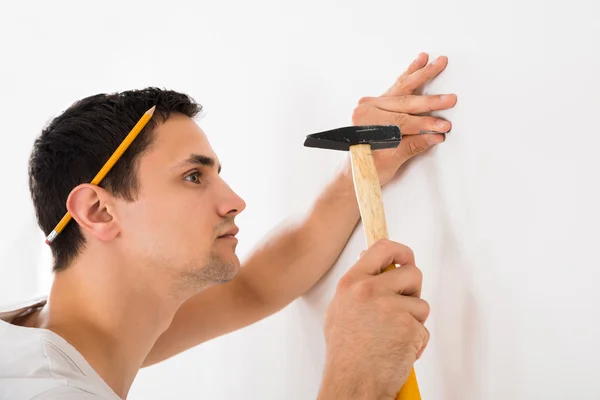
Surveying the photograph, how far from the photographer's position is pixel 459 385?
3.68 ft

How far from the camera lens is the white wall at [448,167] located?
935mm

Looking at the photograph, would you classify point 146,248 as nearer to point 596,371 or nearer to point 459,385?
point 459,385

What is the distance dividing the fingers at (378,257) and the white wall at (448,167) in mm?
143

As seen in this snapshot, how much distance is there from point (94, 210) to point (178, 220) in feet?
0.61

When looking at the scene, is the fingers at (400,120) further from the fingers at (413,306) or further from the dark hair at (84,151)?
the dark hair at (84,151)

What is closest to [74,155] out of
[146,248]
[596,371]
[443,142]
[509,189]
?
[146,248]

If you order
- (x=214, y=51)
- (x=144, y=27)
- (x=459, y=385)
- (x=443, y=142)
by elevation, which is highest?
(x=144, y=27)

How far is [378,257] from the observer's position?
1032mm

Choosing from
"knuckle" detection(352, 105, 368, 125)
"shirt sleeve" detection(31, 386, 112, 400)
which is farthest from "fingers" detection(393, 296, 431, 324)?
"shirt sleeve" detection(31, 386, 112, 400)

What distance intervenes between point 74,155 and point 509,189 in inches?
35.1

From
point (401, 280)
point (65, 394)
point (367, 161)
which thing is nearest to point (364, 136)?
point (367, 161)

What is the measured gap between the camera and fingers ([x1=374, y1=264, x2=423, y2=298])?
1.04 meters

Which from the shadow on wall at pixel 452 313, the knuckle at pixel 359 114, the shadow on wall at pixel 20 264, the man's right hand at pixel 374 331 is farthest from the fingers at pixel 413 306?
the shadow on wall at pixel 20 264

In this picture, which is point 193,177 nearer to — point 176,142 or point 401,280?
point 176,142
